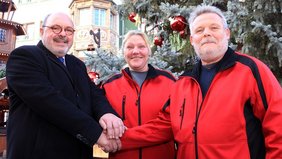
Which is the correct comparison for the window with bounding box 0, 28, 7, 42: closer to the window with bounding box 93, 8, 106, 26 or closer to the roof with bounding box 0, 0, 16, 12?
the roof with bounding box 0, 0, 16, 12

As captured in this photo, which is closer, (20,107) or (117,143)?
(20,107)

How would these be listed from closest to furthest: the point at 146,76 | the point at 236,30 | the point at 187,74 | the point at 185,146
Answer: the point at 185,146, the point at 187,74, the point at 146,76, the point at 236,30

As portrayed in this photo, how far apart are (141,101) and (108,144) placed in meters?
0.58

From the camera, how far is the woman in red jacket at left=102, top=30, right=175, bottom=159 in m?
2.84

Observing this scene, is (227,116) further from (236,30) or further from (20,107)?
(236,30)

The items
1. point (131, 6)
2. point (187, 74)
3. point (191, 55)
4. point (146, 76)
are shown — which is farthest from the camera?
point (131, 6)

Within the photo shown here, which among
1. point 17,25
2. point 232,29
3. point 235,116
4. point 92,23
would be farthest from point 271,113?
point 17,25

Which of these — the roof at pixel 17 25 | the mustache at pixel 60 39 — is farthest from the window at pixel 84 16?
the mustache at pixel 60 39

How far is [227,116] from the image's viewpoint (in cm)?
220

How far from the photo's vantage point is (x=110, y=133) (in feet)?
8.27

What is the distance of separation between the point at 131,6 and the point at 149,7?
1.21ft

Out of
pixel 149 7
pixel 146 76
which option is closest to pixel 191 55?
pixel 149 7

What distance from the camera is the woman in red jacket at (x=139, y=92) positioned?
9.32 feet

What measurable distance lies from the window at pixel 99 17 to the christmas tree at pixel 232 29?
2334cm
